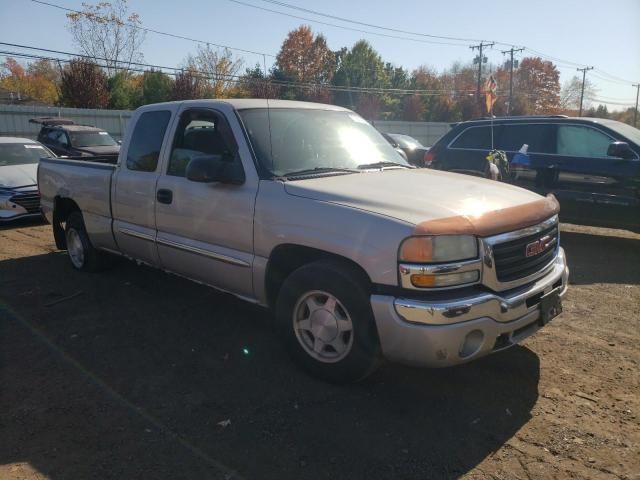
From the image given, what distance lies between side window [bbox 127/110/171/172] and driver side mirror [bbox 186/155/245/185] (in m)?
1.08

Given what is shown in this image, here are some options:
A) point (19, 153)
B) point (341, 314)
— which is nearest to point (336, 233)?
point (341, 314)

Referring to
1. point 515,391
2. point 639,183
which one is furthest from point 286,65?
point 515,391

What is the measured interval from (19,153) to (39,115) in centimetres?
1488

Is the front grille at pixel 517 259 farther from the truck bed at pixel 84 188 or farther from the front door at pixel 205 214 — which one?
the truck bed at pixel 84 188

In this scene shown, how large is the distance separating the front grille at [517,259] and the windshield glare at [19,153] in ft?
33.1

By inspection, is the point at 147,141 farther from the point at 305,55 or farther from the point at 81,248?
the point at 305,55

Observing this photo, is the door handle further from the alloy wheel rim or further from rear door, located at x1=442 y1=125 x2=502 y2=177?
rear door, located at x1=442 y1=125 x2=502 y2=177

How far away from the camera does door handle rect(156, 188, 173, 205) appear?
14.5 feet

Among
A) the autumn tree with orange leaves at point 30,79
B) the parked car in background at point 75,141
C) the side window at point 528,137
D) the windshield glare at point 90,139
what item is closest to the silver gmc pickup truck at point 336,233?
the side window at point 528,137

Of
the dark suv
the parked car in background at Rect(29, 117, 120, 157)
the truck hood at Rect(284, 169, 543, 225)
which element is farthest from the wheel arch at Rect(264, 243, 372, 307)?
the parked car in background at Rect(29, 117, 120, 157)

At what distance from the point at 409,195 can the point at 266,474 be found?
1.88 metres

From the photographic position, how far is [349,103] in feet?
185

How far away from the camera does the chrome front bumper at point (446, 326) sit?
2889 mm

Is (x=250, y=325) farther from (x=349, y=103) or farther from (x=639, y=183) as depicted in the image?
(x=349, y=103)
